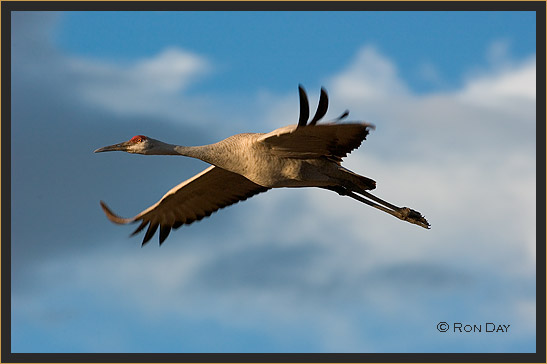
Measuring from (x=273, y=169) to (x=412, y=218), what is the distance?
3023 millimetres

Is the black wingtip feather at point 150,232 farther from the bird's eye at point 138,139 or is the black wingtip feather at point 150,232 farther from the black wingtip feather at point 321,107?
the black wingtip feather at point 321,107

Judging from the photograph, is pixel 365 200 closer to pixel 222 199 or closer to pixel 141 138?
pixel 222 199

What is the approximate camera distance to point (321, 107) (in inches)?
506

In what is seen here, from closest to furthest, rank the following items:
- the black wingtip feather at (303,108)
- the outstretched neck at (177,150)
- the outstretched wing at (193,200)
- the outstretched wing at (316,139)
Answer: the black wingtip feather at (303,108)
the outstretched wing at (316,139)
the outstretched neck at (177,150)
the outstretched wing at (193,200)

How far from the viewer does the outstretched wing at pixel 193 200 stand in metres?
16.4

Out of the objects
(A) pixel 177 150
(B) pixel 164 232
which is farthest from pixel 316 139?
(B) pixel 164 232

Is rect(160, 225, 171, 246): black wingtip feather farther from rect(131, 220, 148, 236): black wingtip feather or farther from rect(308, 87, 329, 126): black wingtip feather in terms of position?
rect(308, 87, 329, 126): black wingtip feather

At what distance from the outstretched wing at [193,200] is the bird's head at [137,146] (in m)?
1.05

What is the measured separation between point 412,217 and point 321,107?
4080 millimetres

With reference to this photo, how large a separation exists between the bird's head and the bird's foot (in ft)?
13.7

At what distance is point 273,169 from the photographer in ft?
47.3

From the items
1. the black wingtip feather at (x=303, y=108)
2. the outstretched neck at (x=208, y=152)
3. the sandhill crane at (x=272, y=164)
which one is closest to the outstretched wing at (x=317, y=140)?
the sandhill crane at (x=272, y=164)

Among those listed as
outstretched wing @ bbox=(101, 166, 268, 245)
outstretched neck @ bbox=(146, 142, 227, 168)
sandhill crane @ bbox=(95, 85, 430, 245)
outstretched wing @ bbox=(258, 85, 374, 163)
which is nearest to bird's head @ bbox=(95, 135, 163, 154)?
sandhill crane @ bbox=(95, 85, 430, 245)

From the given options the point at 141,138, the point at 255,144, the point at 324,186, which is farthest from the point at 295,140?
the point at 141,138
